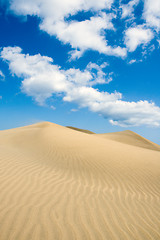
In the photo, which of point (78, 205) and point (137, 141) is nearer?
point (78, 205)

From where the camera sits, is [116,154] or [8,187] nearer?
[8,187]

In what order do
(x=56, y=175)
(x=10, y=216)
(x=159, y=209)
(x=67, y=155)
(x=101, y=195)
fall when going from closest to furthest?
(x=10, y=216) → (x=159, y=209) → (x=101, y=195) → (x=56, y=175) → (x=67, y=155)

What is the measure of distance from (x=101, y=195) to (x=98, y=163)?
415cm

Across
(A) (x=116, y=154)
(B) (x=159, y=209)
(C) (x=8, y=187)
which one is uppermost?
(A) (x=116, y=154)

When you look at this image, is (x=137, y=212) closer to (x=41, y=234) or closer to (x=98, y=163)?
(x=41, y=234)

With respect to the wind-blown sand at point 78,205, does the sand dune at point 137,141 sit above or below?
above

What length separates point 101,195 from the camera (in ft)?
15.5

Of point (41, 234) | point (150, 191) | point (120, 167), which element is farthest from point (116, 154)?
point (41, 234)

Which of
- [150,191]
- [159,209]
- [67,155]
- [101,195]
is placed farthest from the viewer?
[67,155]

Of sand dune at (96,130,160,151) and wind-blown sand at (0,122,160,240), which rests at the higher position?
sand dune at (96,130,160,151)

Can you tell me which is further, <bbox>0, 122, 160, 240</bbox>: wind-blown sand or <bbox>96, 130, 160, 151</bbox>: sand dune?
<bbox>96, 130, 160, 151</bbox>: sand dune

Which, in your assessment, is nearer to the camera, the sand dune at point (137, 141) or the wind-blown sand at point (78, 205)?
the wind-blown sand at point (78, 205)

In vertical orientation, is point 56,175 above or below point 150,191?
above

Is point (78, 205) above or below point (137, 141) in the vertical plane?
below
